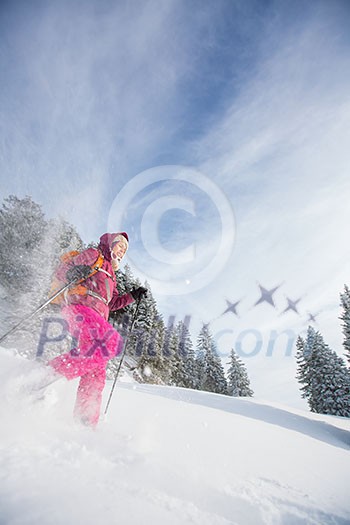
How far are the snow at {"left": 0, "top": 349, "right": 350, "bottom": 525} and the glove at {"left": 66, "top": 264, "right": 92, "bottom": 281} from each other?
1270 millimetres

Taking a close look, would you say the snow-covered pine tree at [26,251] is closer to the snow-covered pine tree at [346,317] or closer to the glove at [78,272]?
the glove at [78,272]

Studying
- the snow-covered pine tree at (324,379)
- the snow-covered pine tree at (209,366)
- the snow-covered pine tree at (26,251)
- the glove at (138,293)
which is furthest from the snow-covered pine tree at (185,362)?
the glove at (138,293)

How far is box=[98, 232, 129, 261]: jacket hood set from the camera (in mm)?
4283

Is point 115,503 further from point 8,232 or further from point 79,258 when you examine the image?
point 8,232

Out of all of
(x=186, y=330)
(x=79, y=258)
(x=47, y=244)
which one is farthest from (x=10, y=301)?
(x=186, y=330)

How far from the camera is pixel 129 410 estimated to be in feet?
13.3

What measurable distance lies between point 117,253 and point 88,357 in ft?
6.26

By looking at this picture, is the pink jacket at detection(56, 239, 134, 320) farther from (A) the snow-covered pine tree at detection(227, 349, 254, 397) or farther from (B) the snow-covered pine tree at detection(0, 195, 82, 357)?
(A) the snow-covered pine tree at detection(227, 349, 254, 397)

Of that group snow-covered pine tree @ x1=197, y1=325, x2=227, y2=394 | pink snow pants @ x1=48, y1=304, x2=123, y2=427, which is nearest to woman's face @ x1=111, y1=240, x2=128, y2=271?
pink snow pants @ x1=48, y1=304, x2=123, y2=427

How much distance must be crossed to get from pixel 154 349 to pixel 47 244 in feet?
56.9

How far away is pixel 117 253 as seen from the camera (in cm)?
438

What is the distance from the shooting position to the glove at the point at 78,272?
3.57 m

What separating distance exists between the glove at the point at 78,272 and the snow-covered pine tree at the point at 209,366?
3728cm

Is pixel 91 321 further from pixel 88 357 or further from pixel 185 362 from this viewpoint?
pixel 185 362
